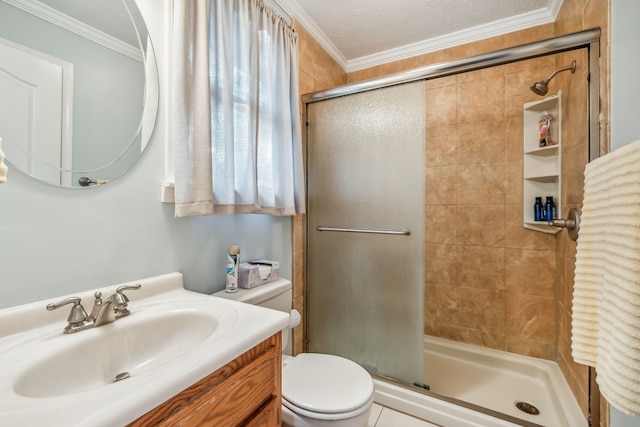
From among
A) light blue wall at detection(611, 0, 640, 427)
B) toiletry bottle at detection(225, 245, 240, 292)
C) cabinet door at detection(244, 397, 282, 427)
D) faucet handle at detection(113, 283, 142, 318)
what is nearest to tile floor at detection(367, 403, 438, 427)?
light blue wall at detection(611, 0, 640, 427)

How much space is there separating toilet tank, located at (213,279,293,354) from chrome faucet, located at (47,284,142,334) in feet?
1.37

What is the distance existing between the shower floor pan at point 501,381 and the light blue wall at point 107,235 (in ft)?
5.23

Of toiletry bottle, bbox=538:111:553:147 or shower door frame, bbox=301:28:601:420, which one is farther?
→ toiletry bottle, bbox=538:111:553:147

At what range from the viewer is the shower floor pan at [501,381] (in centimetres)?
145

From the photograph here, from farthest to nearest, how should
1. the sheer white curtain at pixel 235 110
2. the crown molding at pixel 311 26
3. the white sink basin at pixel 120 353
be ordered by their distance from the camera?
the crown molding at pixel 311 26 < the sheer white curtain at pixel 235 110 < the white sink basin at pixel 120 353

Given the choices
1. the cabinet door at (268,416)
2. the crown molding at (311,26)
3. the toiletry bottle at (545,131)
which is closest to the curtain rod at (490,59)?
the crown molding at (311,26)

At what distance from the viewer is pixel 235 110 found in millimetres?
1246

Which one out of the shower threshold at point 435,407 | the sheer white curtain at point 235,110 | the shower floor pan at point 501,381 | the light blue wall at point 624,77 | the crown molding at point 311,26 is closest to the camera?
the light blue wall at point 624,77

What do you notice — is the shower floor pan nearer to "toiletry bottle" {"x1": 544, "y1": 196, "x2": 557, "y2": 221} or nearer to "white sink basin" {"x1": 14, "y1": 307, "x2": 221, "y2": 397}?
"toiletry bottle" {"x1": 544, "y1": 196, "x2": 557, "y2": 221}

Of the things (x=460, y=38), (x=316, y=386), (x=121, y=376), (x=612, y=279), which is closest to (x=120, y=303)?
(x=121, y=376)

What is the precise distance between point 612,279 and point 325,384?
0.98 meters

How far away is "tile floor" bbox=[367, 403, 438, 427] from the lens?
1.39 meters

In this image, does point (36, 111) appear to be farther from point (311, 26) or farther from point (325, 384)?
point (311, 26)

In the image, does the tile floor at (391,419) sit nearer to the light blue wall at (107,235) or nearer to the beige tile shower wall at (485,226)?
the beige tile shower wall at (485,226)
